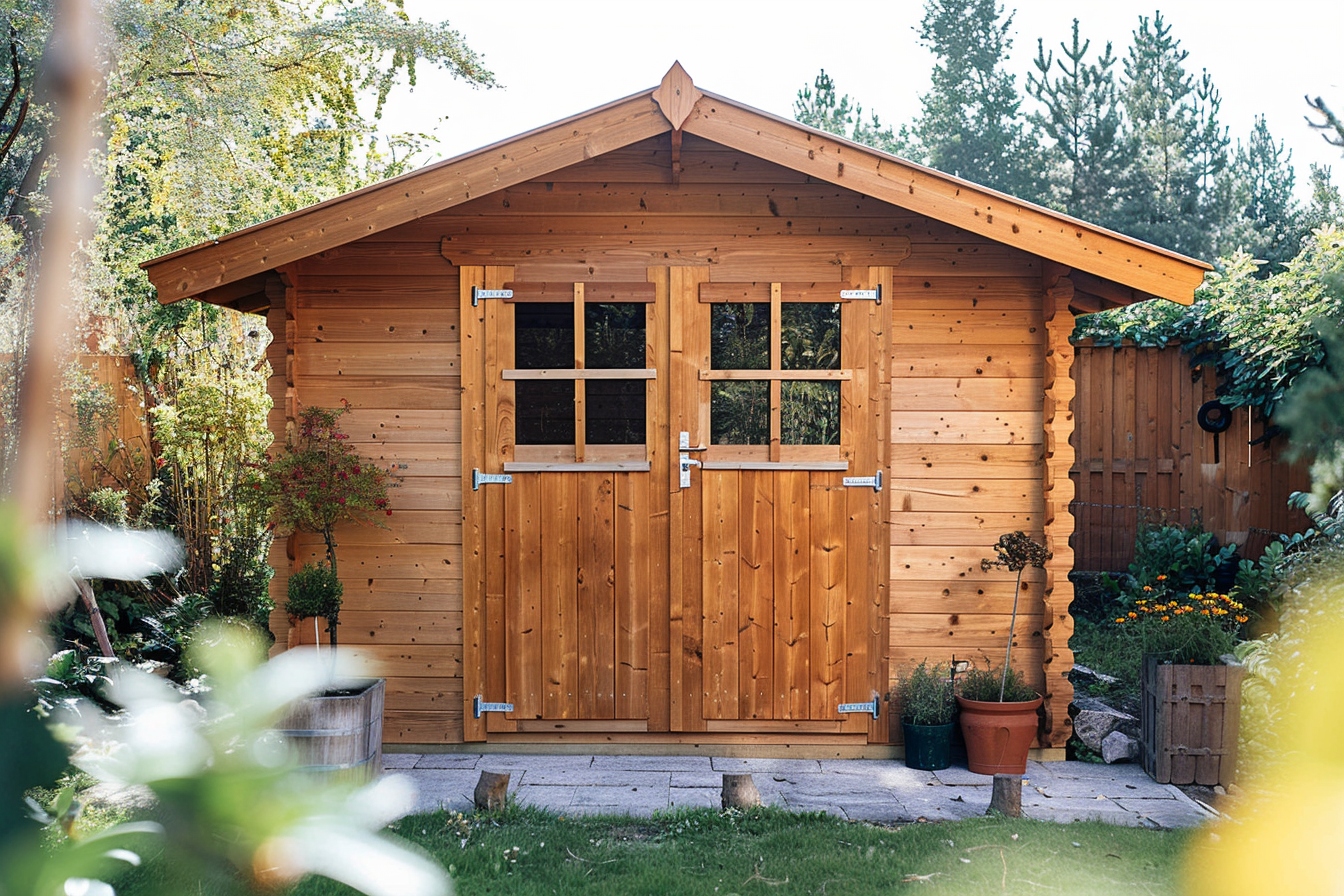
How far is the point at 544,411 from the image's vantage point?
5.16 metres

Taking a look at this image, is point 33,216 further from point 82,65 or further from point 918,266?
point 82,65

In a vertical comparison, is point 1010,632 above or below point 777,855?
above

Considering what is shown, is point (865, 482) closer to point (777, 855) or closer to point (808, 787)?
point (808, 787)

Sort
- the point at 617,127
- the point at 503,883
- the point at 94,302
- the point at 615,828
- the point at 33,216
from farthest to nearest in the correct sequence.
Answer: the point at 94,302
the point at 33,216
the point at 617,127
the point at 615,828
the point at 503,883

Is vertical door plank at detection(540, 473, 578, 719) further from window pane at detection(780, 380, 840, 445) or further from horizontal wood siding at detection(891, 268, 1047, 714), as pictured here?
horizontal wood siding at detection(891, 268, 1047, 714)

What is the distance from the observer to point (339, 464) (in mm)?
4863

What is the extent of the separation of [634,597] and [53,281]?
4.72m

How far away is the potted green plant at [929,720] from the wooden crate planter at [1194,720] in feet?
2.94

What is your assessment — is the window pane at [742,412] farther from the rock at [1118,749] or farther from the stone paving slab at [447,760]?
the rock at [1118,749]

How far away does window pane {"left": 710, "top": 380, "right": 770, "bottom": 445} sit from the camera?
5.14 metres

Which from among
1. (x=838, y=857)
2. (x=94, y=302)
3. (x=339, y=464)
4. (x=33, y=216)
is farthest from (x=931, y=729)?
(x=94, y=302)

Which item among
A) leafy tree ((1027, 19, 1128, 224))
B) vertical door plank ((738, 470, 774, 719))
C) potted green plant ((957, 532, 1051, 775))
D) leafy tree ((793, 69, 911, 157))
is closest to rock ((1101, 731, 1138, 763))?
potted green plant ((957, 532, 1051, 775))

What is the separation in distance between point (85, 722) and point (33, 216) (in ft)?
22.3

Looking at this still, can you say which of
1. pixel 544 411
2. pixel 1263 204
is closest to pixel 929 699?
pixel 544 411
